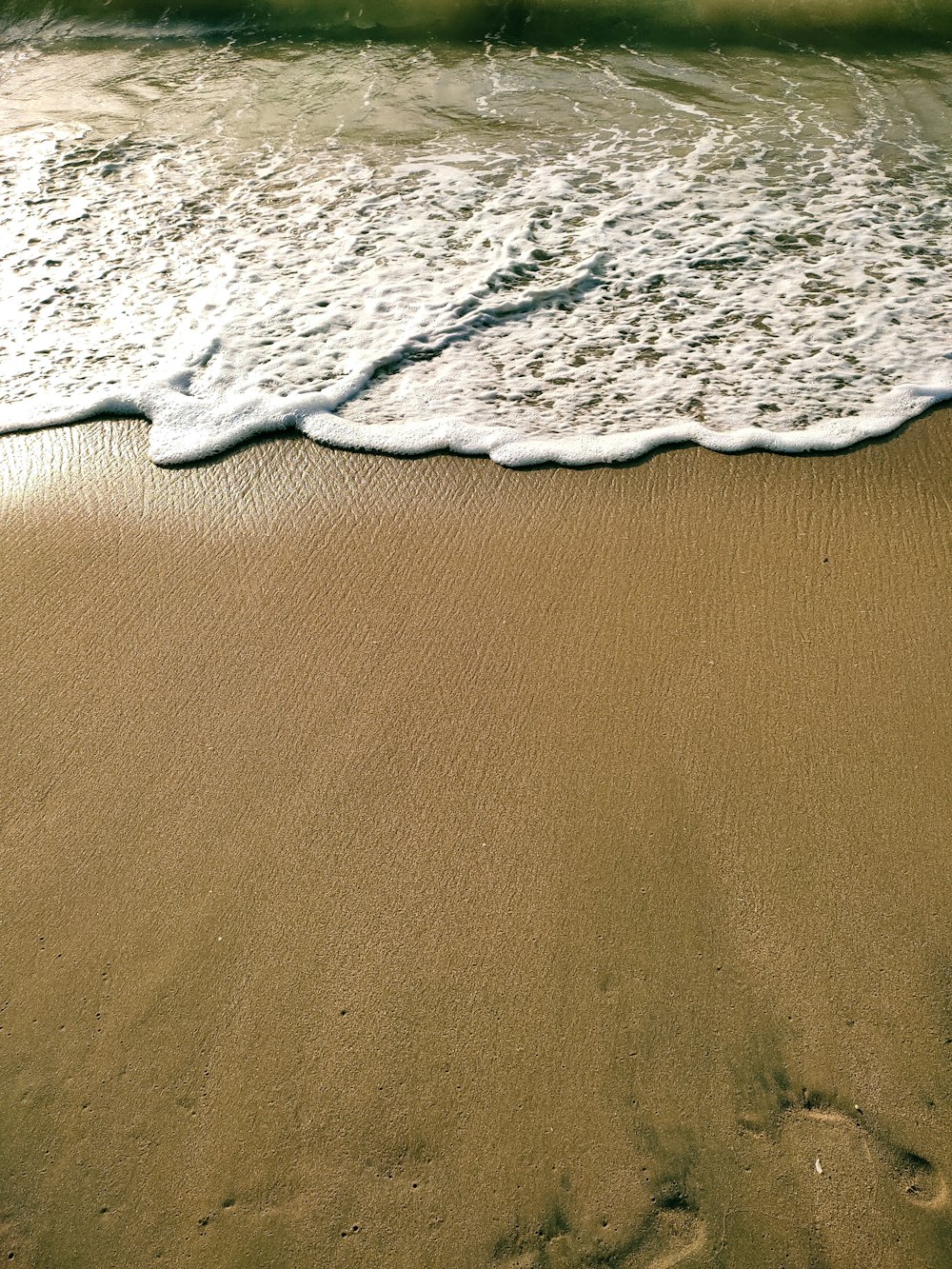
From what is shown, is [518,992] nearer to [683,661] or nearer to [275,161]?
[683,661]

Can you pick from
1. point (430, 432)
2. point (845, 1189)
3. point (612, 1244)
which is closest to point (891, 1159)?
point (845, 1189)

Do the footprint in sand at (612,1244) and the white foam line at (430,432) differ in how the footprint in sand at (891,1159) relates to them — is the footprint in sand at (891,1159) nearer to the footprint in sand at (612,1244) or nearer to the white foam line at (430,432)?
the footprint in sand at (612,1244)

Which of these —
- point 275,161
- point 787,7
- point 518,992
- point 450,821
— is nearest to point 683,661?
point 450,821

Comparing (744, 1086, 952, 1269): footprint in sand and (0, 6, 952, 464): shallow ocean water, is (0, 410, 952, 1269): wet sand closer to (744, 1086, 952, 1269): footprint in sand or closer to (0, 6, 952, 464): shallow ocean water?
(744, 1086, 952, 1269): footprint in sand

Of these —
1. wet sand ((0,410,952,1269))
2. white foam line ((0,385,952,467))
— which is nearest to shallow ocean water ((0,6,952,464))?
white foam line ((0,385,952,467))

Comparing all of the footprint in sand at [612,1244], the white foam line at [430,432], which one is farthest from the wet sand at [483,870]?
the white foam line at [430,432]

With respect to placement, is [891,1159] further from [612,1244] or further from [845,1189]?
[612,1244]
